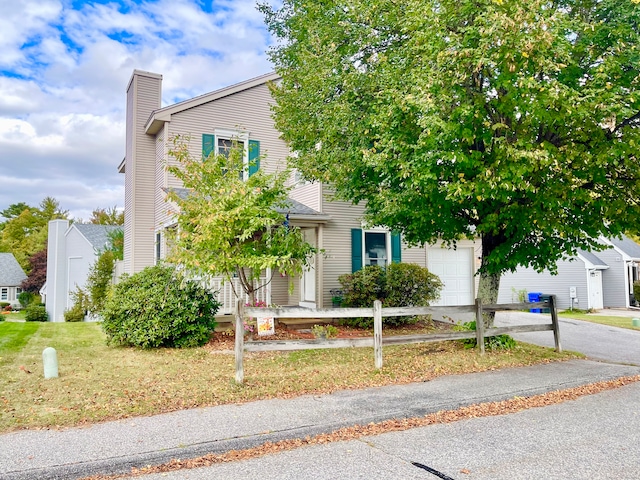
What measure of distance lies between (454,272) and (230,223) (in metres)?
10.8

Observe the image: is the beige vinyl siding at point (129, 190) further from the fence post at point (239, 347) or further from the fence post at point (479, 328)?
the fence post at point (479, 328)

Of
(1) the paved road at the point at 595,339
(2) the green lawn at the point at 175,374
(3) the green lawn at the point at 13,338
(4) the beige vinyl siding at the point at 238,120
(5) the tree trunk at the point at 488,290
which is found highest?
(4) the beige vinyl siding at the point at 238,120

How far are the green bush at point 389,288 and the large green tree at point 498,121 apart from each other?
3.55 m

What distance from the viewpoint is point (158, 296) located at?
400 inches

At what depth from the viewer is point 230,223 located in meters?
9.03

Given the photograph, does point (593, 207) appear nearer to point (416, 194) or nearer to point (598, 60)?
point (598, 60)

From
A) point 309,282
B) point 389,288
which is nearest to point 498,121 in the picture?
point 389,288

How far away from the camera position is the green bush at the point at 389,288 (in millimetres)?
13336

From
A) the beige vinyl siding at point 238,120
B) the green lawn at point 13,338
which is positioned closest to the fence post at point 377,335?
the green lawn at point 13,338

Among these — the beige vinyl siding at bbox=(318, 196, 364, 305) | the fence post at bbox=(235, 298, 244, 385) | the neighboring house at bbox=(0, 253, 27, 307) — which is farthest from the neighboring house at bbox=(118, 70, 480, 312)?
the neighboring house at bbox=(0, 253, 27, 307)

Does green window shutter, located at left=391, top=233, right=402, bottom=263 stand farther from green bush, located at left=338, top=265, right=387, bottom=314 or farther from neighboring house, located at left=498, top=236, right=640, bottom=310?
neighboring house, located at left=498, top=236, right=640, bottom=310

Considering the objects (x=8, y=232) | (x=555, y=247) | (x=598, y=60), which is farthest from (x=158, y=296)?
(x=8, y=232)

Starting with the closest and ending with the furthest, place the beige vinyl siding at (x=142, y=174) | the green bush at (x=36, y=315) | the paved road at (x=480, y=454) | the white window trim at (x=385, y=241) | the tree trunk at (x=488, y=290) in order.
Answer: the paved road at (x=480, y=454), the tree trunk at (x=488, y=290), the white window trim at (x=385, y=241), the beige vinyl siding at (x=142, y=174), the green bush at (x=36, y=315)

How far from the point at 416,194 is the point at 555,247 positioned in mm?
3058
